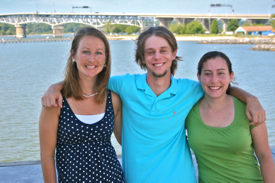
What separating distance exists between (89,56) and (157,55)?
1.77 ft

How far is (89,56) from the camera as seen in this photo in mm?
2234

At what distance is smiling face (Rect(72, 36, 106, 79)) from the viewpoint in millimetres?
2227

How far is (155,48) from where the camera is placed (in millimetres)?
2395

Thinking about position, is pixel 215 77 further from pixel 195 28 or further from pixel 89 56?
pixel 195 28

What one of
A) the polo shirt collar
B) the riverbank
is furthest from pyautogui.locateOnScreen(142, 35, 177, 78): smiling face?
the riverbank

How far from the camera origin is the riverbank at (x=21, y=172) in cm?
282

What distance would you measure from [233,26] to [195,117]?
89052mm

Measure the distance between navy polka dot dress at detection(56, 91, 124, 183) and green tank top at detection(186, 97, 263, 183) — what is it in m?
0.71

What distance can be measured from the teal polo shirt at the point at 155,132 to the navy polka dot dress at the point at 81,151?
23 centimetres

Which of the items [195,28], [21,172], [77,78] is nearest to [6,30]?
[195,28]

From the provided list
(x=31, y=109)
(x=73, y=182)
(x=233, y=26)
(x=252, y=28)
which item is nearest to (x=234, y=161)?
(x=73, y=182)

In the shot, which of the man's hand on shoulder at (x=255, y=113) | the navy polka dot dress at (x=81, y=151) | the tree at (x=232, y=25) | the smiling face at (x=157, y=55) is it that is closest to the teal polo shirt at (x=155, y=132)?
the smiling face at (x=157, y=55)

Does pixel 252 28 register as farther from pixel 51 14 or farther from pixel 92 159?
pixel 92 159

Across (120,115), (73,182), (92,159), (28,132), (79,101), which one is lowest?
(28,132)
